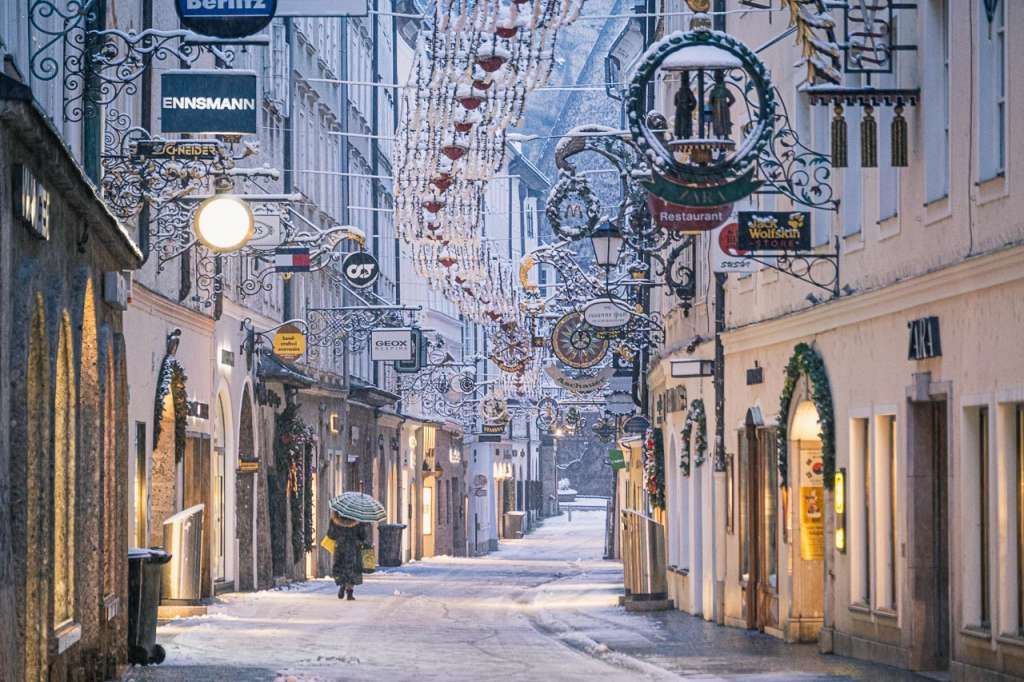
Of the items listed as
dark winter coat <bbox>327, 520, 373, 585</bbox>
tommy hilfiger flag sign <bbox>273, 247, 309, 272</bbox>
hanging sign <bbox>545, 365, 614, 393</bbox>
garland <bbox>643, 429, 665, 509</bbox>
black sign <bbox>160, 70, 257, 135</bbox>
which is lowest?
dark winter coat <bbox>327, 520, 373, 585</bbox>

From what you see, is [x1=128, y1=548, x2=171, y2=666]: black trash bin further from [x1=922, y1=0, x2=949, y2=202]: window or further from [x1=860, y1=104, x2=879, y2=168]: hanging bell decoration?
[x1=922, y1=0, x2=949, y2=202]: window

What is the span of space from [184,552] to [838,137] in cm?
933

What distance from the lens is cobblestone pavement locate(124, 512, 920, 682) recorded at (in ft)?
63.1

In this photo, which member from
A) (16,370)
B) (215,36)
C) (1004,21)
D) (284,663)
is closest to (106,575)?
(284,663)

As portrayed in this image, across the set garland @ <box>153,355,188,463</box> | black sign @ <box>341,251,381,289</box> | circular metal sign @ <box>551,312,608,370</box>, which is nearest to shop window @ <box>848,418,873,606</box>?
garland @ <box>153,355,188,463</box>

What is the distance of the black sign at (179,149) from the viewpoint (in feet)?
70.0

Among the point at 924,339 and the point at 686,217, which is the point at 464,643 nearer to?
the point at 686,217

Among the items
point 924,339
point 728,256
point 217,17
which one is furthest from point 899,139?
point 728,256

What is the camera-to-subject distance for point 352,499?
119ft

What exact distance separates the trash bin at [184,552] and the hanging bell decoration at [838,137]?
853 cm

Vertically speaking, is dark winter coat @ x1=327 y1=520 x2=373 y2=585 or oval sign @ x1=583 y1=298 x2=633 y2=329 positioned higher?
oval sign @ x1=583 y1=298 x2=633 y2=329

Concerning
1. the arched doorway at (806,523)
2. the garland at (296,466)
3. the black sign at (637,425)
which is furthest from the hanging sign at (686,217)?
the black sign at (637,425)

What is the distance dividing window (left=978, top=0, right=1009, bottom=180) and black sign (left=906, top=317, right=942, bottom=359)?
75.2 inches

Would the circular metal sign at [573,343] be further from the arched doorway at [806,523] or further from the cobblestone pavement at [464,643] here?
the arched doorway at [806,523]
